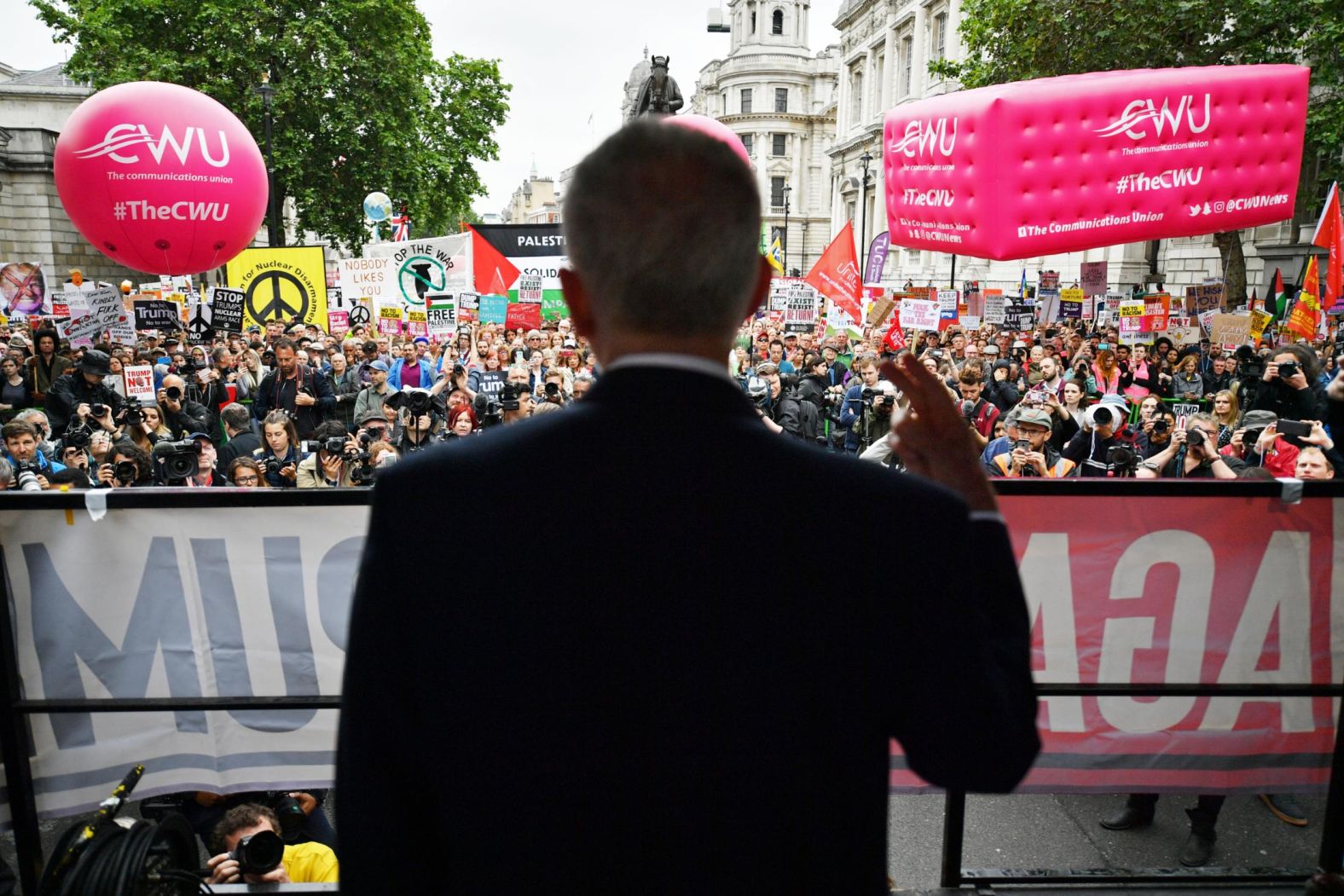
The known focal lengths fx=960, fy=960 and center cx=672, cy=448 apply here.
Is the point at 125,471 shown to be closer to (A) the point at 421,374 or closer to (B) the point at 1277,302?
(A) the point at 421,374

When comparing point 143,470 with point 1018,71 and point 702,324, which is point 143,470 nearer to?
point 702,324

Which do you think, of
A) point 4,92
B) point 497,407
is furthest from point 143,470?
point 4,92

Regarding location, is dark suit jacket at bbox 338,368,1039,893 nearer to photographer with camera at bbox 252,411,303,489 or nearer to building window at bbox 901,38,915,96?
photographer with camera at bbox 252,411,303,489

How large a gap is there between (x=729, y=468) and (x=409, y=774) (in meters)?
0.55

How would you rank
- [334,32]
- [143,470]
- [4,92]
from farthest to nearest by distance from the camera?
[4,92]
[334,32]
[143,470]

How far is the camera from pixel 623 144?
1080 mm

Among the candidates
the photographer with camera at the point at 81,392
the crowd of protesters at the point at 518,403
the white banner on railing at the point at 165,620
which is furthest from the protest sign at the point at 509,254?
the white banner on railing at the point at 165,620

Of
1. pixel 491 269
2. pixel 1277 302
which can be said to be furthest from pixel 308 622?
pixel 1277 302

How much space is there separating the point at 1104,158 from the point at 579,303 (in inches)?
175

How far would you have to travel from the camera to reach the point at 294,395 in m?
10.3

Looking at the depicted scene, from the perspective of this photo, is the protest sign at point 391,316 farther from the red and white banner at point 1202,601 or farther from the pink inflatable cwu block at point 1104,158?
the red and white banner at point 1202,601

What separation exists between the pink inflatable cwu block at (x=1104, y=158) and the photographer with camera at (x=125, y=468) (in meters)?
4.78

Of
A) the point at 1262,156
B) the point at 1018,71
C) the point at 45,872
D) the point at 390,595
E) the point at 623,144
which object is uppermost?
the point at 1018,71

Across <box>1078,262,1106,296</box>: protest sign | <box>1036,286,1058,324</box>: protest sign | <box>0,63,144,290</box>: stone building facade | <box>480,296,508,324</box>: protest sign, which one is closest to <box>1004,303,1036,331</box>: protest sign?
<box>1036,286,1058,324</box>: protest sign
